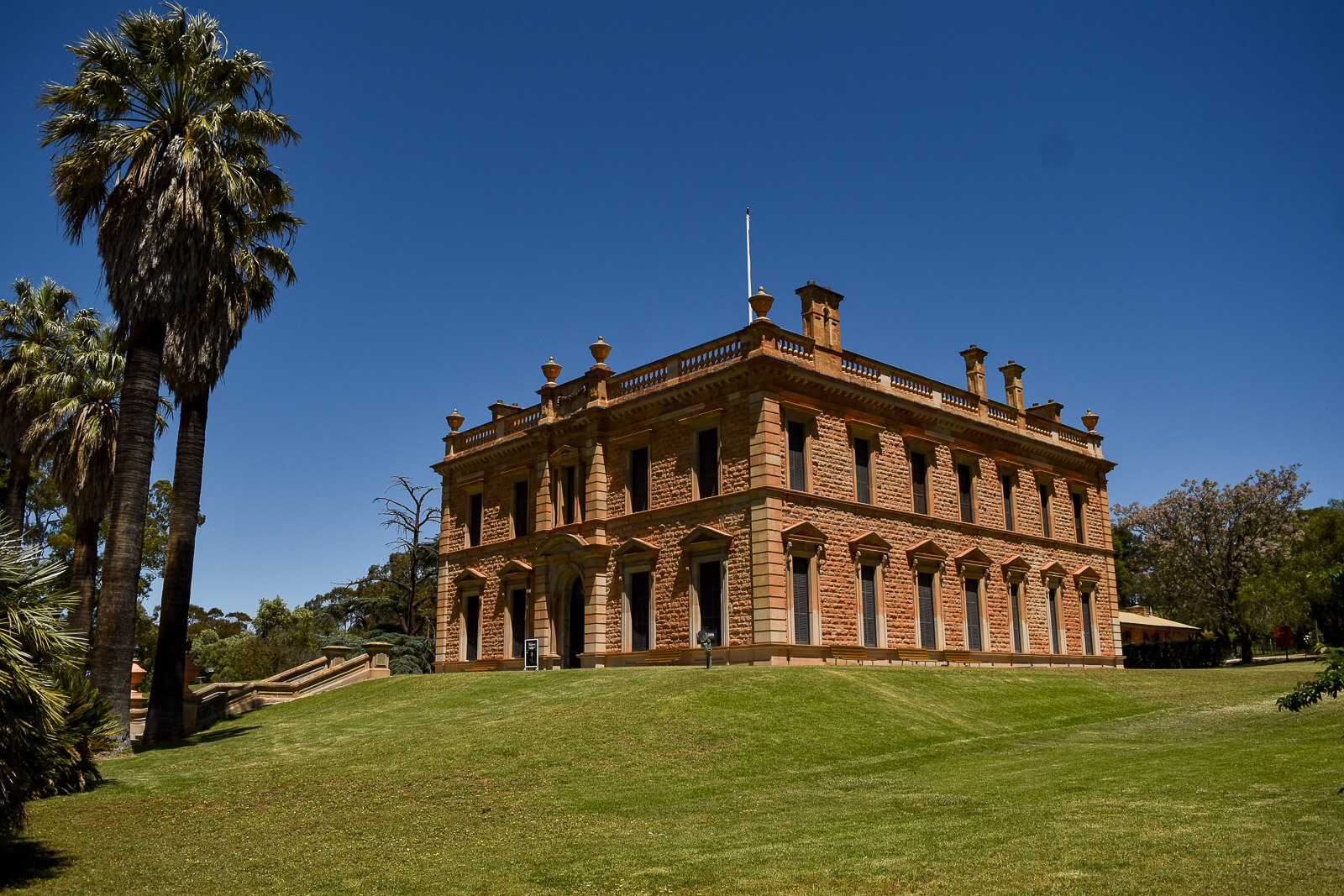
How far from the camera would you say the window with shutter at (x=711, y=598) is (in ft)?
91.4

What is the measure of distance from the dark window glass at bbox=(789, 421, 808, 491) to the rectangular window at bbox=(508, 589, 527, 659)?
37.9 feet

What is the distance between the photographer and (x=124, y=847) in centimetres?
1197

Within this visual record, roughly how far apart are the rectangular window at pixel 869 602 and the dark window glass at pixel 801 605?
231 cm

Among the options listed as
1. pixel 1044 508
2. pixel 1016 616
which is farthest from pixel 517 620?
pixel 1044 508

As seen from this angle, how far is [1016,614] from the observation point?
115 feet

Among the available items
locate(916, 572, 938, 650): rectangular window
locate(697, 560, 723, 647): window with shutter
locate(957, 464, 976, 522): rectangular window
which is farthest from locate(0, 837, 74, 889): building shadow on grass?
locate(957, 464, 976, 522): rectangular window

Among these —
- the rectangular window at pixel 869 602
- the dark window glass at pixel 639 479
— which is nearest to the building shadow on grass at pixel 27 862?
the dark window glass at pixel 639 479

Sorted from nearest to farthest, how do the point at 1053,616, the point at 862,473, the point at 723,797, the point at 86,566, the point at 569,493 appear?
the point at 723,797, the point at 86,566, the point at 862,473, the point at 569,493, the point at 1053,616

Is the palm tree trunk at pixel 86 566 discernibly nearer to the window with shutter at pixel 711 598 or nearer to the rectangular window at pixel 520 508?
the rectangular window at pixel 520 508

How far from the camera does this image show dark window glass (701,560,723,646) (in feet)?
91.4

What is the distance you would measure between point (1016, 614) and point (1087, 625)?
18.6 feet

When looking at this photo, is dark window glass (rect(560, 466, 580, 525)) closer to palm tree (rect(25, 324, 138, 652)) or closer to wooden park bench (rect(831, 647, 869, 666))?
wooden park bench (rect(831, 647, 869, 666))

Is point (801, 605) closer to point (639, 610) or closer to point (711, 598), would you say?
point (711, 598)

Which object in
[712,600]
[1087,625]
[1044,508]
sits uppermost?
[1044,508]
